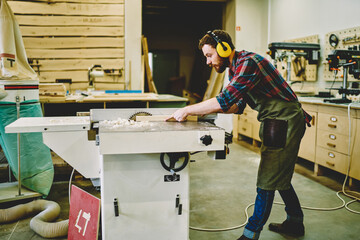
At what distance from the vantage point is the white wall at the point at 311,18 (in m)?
4.12

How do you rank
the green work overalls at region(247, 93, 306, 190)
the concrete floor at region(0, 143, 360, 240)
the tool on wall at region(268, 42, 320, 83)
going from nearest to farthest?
the green work overalls at region(247, 93, 306, 190) → the concrete floor at region(0, 143, 360, 240) → the tool on wall at region(268, 42, 320, 83)

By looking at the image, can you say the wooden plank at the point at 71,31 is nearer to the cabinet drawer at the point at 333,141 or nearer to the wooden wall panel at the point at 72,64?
the wooden wall panel at the point at 72,64

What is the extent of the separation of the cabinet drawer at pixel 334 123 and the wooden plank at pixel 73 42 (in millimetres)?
3385

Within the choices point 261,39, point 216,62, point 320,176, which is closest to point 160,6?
point 261,39

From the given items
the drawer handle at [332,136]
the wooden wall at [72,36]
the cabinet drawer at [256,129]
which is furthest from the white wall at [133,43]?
the drawer handle at [332,136]

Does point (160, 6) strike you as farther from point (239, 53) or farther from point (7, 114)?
point (239, 53)

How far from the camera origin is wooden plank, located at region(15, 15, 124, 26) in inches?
203

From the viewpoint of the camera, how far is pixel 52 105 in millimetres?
4094

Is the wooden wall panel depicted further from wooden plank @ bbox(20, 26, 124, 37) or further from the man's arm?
the man's arm

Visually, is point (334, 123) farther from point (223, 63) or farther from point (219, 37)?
point (219, 37)

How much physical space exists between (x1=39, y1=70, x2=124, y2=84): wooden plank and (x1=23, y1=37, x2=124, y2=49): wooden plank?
0.44 m

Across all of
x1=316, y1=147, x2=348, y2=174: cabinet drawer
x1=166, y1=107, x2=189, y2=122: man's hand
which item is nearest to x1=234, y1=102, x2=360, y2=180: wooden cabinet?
x1=316, y1=147, x2=348, y2=174: cabinet drawer

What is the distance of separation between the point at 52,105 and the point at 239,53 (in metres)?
2.93

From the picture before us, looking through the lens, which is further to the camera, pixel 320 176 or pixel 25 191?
pixel 320 176
